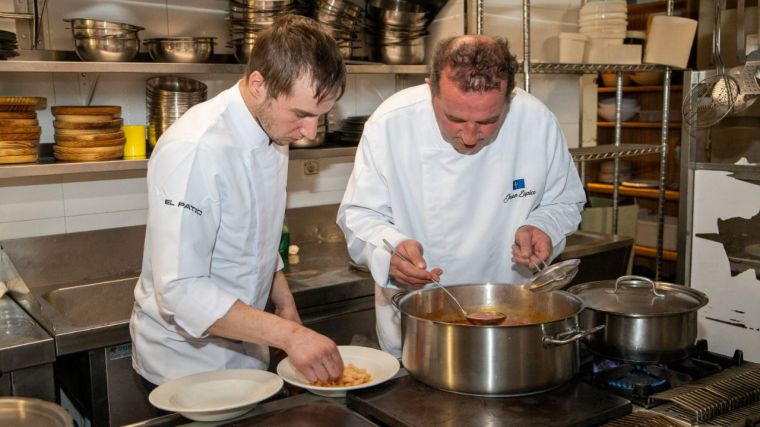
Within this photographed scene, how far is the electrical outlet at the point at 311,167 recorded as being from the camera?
349cm

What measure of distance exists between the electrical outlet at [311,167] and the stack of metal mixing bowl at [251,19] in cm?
69

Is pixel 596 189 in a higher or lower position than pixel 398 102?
lower

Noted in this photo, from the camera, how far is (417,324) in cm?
146

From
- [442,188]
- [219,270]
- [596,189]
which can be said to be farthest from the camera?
[596,189]

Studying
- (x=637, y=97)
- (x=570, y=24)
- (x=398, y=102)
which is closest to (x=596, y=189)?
(x=637, y=97)

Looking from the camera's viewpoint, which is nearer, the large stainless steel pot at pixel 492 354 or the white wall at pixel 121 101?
the large stainless steel pot at pixel 492 354

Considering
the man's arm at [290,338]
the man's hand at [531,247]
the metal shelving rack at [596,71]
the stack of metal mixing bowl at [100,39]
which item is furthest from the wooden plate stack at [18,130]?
the metal shelving rack at [596,71]

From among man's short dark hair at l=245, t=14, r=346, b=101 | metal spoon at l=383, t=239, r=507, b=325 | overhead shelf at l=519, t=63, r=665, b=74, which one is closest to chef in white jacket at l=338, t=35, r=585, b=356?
metal spoon at l=383, t=239, r=507, b=325

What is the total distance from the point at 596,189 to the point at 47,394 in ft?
17.7

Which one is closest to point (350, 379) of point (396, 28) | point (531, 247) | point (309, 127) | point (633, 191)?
point (309, 127)

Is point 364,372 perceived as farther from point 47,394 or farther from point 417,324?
point 47,394

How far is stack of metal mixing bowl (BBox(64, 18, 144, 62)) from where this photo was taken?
259 centimetres

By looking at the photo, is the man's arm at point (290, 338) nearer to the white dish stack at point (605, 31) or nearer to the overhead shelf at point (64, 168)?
the overhead shelf at point (64, 168)

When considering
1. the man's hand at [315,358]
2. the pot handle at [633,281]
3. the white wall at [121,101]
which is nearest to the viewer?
the man's hand at [315,358]
